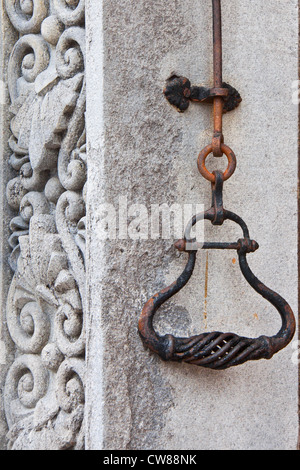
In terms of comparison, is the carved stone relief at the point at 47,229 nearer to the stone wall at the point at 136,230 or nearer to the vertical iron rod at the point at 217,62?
the stone wall at the point at 136,230

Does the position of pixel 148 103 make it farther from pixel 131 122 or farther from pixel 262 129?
pixel 262 129

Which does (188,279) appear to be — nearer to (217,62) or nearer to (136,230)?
(136,230)

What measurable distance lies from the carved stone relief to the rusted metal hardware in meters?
0.16

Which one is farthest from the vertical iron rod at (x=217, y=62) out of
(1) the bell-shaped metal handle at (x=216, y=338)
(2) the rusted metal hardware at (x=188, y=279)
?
(1) the bell-shaped metal handle at (x=216, y=338)

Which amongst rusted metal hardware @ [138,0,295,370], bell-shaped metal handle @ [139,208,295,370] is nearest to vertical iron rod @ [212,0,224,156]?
rusted metal hardware @ [138,0,295,370]

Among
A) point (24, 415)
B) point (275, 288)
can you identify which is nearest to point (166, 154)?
point (275, 288)

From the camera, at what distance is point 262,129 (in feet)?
3.30

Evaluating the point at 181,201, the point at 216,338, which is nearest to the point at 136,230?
the point at 181,201

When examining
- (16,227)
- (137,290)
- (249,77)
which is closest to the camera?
(137,290)

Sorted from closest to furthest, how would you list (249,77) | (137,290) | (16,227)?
(137,290), (249,77), (16,227)

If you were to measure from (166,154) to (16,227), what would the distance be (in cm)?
38

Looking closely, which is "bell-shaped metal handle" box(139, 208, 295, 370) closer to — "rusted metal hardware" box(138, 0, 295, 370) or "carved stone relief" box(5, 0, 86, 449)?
"rusted metal hardware" box(138, 0, 295, 370)

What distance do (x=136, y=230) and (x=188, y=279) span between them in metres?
0.11

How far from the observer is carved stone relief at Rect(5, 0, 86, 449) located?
38.7 inches
